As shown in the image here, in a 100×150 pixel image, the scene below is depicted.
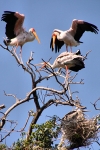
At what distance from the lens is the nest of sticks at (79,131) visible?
10.9 meters

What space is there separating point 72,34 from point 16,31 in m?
1.81

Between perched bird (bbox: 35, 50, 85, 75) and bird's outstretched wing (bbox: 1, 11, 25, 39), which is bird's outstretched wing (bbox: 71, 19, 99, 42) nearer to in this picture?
bird's outstretched wing (bbox: 1, 11, 25, 39)

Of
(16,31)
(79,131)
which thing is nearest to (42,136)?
(79,131)

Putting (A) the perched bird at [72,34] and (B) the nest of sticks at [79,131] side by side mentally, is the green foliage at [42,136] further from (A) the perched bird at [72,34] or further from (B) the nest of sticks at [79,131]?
(A) the perched bird at [72,34]

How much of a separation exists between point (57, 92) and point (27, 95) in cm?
90

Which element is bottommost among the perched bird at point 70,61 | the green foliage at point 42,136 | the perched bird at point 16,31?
the green foliage at point 42,136

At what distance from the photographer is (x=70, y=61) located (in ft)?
38.1

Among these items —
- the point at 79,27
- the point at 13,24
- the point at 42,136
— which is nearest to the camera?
→ the point at 42,136

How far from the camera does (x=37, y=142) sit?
1043 centimetres

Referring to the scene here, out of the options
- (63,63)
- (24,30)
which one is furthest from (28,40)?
(63,63)

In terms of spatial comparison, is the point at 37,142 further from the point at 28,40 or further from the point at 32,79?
the point at 28,40

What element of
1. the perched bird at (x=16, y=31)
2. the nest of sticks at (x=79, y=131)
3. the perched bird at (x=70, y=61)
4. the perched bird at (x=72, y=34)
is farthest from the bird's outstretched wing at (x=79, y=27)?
the nest of sticks at (x=79, y=131)

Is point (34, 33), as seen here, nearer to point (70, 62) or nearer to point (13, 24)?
point (13, 24)

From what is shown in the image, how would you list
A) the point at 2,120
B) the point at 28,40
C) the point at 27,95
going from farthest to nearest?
the point at 28,40 < the point at 27,95 < the point at 2,120
